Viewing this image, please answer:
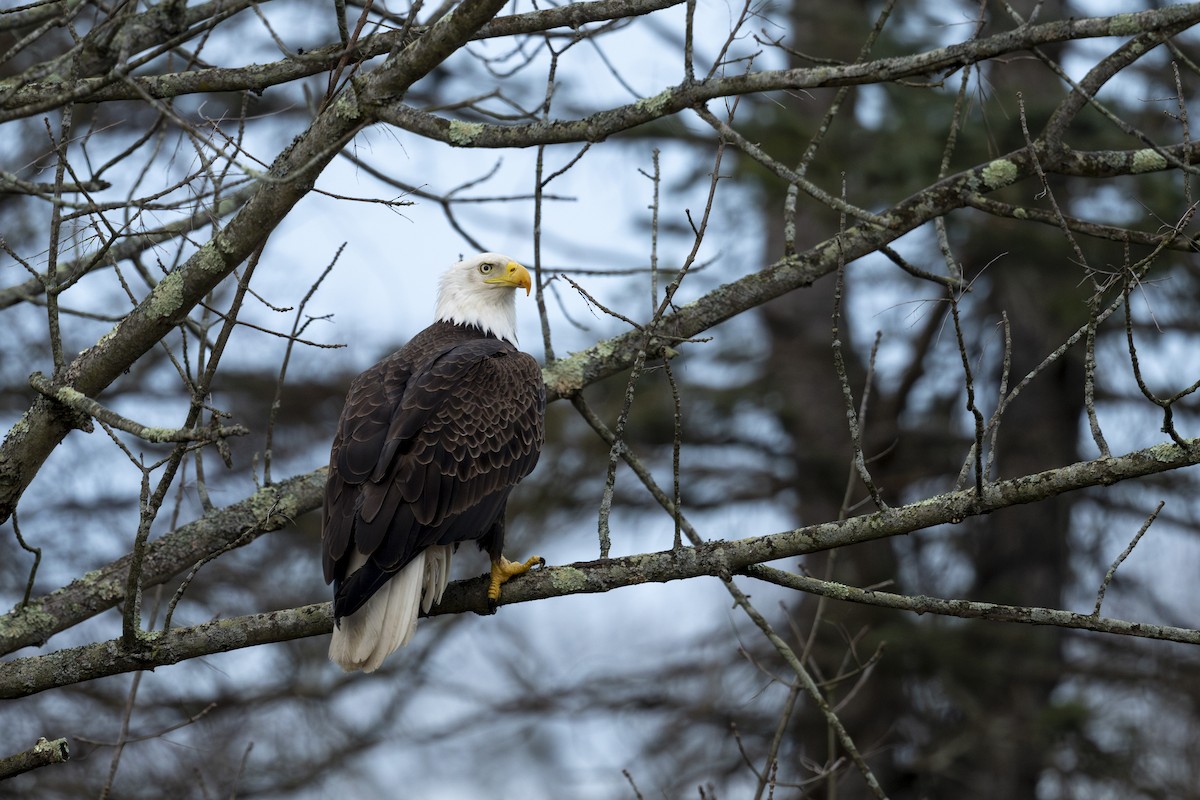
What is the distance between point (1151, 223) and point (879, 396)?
10.3ft

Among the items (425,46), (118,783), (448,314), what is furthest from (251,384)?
(425,46)

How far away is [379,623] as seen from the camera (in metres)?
4.55

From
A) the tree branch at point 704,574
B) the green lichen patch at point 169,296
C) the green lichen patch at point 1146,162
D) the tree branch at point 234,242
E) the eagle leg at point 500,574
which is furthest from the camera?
the eagle leg at point 500,574

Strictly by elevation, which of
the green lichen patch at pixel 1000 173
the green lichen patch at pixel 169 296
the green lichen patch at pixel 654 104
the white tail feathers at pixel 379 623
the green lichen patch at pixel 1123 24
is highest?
the green lichen patch at pixel 1000 173

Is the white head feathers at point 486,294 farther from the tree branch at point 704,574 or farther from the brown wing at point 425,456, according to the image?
the tree branch at point 704,574

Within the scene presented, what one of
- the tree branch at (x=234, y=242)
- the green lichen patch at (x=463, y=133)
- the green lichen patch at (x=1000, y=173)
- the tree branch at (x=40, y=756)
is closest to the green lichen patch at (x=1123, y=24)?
the green lichen patch at (x=1000, y=173)

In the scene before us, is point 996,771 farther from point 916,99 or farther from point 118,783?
point 118,783

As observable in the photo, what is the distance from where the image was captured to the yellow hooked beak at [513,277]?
20.5 ft

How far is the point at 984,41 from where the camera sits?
367 cm

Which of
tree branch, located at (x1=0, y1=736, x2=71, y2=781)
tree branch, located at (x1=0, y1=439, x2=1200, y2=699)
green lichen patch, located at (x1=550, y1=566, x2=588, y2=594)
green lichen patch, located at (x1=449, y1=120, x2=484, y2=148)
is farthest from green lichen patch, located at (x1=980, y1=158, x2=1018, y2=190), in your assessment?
tree branch, located at (x1=0, y1=736, x2=71, y2=781)

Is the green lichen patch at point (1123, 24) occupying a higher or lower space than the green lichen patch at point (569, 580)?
higher

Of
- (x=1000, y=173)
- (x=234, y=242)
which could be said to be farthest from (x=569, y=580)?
(x=1000, y=173)

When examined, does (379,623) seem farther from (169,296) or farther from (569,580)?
(169,296)

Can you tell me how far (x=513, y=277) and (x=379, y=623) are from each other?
2.21m
